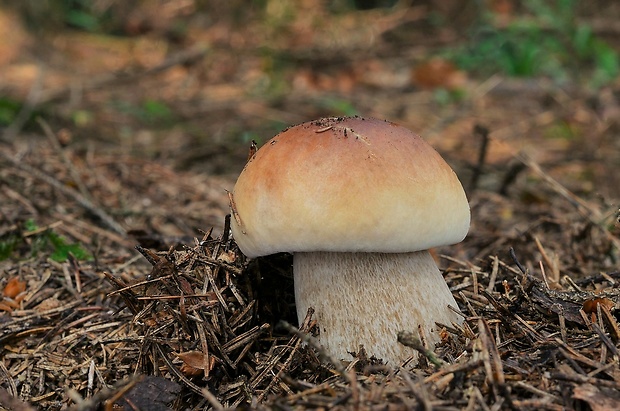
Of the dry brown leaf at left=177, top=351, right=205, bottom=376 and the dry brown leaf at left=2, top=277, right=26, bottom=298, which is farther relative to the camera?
the dry brown leaf at left=2, top=277, right=26, bottom=298

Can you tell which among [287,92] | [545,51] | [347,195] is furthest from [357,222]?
[545,51]

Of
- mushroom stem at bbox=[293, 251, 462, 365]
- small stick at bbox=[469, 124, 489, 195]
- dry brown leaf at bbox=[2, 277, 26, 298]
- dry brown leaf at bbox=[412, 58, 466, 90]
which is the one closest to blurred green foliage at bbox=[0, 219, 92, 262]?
dry brown leaf at bbox=[2, 277, 26, 298]

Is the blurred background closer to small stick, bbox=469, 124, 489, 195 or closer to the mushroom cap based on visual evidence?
small stick, bbox=469, 124, 489, 195

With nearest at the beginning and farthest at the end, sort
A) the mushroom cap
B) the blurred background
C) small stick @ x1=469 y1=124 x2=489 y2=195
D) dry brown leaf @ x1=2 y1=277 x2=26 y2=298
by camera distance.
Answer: the mushroom cap → dry brown leaf @ x1=2 y1=277 x2=26 y2=298 → small stick @ x1=469 y1=124 x2=489 y2=195 → the blurred background

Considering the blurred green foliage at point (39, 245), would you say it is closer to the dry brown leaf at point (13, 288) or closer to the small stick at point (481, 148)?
the dry brown leaf at point (13, 288)

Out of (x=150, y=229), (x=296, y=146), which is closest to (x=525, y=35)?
(x=150, y=229)

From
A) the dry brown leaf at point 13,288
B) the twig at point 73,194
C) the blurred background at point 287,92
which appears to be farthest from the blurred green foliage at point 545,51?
the dry brown leaf at point 13,288

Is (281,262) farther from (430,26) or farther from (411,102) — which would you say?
(430,26)
